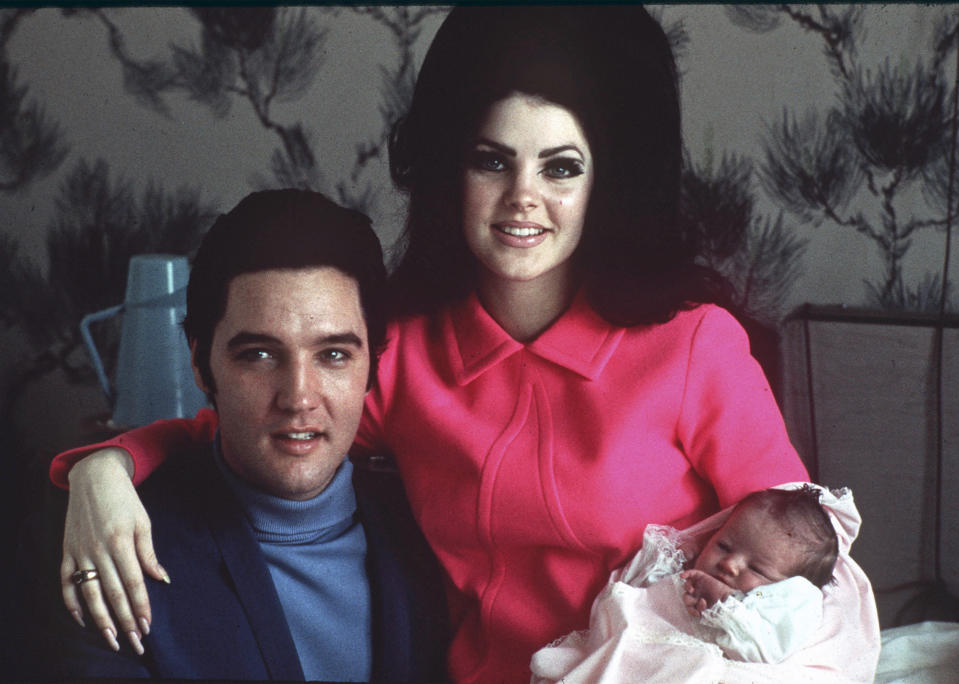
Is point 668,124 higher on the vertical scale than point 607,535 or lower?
higher

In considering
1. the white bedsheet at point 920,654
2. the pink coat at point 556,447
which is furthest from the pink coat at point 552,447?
the white bedsheet at point 920,654

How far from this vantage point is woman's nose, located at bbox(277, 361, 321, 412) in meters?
0.92

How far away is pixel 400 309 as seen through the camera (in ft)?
3.29

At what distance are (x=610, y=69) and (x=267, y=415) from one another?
1.65ft

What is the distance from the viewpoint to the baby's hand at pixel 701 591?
2.82 ft

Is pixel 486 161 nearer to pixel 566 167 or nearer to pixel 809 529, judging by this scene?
pixel 566 167

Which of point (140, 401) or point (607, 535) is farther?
point (140, 401)

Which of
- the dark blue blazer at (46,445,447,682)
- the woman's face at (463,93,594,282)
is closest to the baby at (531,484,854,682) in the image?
the dark blue blazer at (46,445,447,682)

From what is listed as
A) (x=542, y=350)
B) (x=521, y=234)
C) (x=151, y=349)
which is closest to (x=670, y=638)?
(x=542, y=350)

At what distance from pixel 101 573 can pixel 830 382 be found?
2.63ft

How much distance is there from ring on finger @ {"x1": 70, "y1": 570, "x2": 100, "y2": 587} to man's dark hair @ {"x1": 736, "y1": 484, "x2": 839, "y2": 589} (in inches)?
26.8

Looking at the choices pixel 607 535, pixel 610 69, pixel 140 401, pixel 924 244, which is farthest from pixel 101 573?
pixel 924 244

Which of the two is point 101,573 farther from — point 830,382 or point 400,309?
point 830,382

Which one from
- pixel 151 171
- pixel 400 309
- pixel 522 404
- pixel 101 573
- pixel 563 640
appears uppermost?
pixel 151 171
